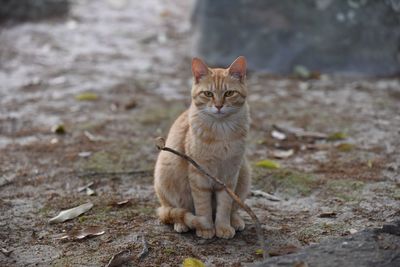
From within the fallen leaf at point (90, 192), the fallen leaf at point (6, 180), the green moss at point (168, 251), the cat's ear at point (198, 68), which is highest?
the cat's ear at point (198, 68)

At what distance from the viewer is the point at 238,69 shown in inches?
146

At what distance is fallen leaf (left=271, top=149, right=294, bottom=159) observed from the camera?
519cm

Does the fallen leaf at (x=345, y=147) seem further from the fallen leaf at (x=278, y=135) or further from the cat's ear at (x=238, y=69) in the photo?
the cat's ear at (x=238, y=69)

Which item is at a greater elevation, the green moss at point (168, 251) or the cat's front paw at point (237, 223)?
the cat's front paw at point (237, 223)

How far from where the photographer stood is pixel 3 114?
6430mm

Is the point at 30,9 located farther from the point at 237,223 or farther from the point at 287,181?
the point at 237,223

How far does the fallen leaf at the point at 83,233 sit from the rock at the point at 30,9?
25.0 feet

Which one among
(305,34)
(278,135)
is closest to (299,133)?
(278,135)

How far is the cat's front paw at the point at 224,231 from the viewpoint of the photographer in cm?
362

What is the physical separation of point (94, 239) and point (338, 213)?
1.63 m

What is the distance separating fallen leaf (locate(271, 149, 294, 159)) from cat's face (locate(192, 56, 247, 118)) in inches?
62.5

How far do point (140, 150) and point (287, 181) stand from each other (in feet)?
4.84

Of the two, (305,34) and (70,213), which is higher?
(305,34)

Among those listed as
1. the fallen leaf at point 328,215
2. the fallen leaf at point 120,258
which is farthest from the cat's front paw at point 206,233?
the fallen leaf at point 328,215
